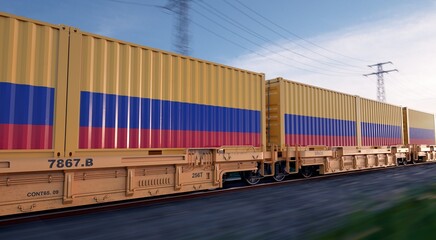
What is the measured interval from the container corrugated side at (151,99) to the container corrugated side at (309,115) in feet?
5.01

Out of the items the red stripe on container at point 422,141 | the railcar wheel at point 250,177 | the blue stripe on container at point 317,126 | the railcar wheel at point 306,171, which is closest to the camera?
the railcar wheel at point 250,177

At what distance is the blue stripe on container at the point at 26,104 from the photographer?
596cm

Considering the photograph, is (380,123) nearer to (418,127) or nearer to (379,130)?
(379,130)

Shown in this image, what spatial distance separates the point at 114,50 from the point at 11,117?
2.65m

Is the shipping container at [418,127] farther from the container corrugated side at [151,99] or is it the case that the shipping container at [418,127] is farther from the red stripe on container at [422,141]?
the container corrugated side at [151,99]

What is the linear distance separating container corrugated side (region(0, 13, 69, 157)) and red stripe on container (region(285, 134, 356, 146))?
26.6 feet

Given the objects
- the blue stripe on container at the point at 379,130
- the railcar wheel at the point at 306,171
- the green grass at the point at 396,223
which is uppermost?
the blue stripe on container at the point at 379,130

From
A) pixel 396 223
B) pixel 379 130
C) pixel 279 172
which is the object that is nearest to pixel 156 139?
pixel 279 172

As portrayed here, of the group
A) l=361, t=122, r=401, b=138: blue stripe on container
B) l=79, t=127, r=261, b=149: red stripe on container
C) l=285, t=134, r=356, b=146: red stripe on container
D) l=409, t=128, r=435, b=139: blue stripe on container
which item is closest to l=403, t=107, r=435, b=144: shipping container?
l=409, t=128, r=435, b=139: blue stripe on container

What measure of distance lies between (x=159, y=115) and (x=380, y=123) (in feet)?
48.2

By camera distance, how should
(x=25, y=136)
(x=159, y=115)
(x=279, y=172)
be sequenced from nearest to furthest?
(x=25, y=136), (x=159, y=115), (x=279, y=172)

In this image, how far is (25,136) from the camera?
244 inches

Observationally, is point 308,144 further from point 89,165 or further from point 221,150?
point 89,165

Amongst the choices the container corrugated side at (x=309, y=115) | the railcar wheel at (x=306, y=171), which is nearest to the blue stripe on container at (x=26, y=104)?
the container corrugated side at (x=309, y=115)
